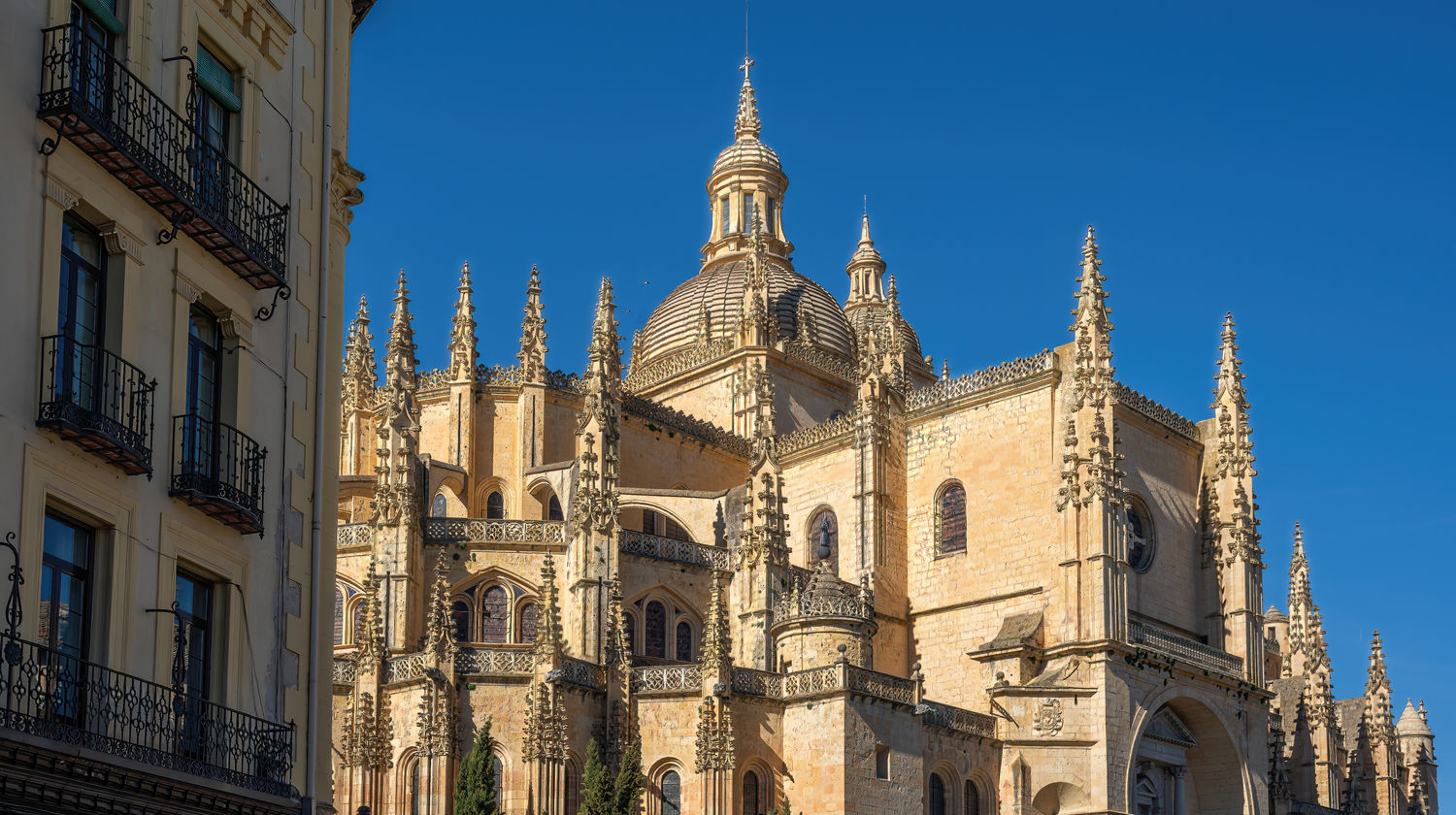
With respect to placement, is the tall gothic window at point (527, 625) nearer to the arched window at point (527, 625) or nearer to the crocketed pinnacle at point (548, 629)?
the arched window at point (527, 625)

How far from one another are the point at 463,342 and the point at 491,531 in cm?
1005

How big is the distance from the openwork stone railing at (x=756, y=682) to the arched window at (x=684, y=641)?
18.5 ft

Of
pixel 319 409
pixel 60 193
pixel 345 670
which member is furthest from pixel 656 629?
pixel 60 193

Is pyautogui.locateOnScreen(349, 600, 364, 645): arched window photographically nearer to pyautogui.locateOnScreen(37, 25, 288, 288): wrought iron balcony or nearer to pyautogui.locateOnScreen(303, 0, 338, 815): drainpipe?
pyautogui.locateOnScreen(303, 0, 338, 815): drainpipe

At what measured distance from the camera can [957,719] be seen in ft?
143

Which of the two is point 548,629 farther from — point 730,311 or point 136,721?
point 730,311

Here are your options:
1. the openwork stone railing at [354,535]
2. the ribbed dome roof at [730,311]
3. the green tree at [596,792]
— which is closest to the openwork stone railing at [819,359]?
the ribbed dome roof at [730,311]

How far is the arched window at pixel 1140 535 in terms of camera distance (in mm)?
49938

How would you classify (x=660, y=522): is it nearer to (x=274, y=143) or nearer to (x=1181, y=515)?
(x=1181, y=515)

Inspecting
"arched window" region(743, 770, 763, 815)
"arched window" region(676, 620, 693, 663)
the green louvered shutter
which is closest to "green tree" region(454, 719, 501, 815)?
"arched window" region(743, 770, 763, 815)

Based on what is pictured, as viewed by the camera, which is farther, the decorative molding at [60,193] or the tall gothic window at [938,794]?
the tall gothic window at [938,794]

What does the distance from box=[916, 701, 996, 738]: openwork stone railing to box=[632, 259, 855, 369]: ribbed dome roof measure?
2117cm

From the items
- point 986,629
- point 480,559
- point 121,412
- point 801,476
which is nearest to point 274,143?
point 121,412

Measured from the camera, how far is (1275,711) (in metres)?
54.1
